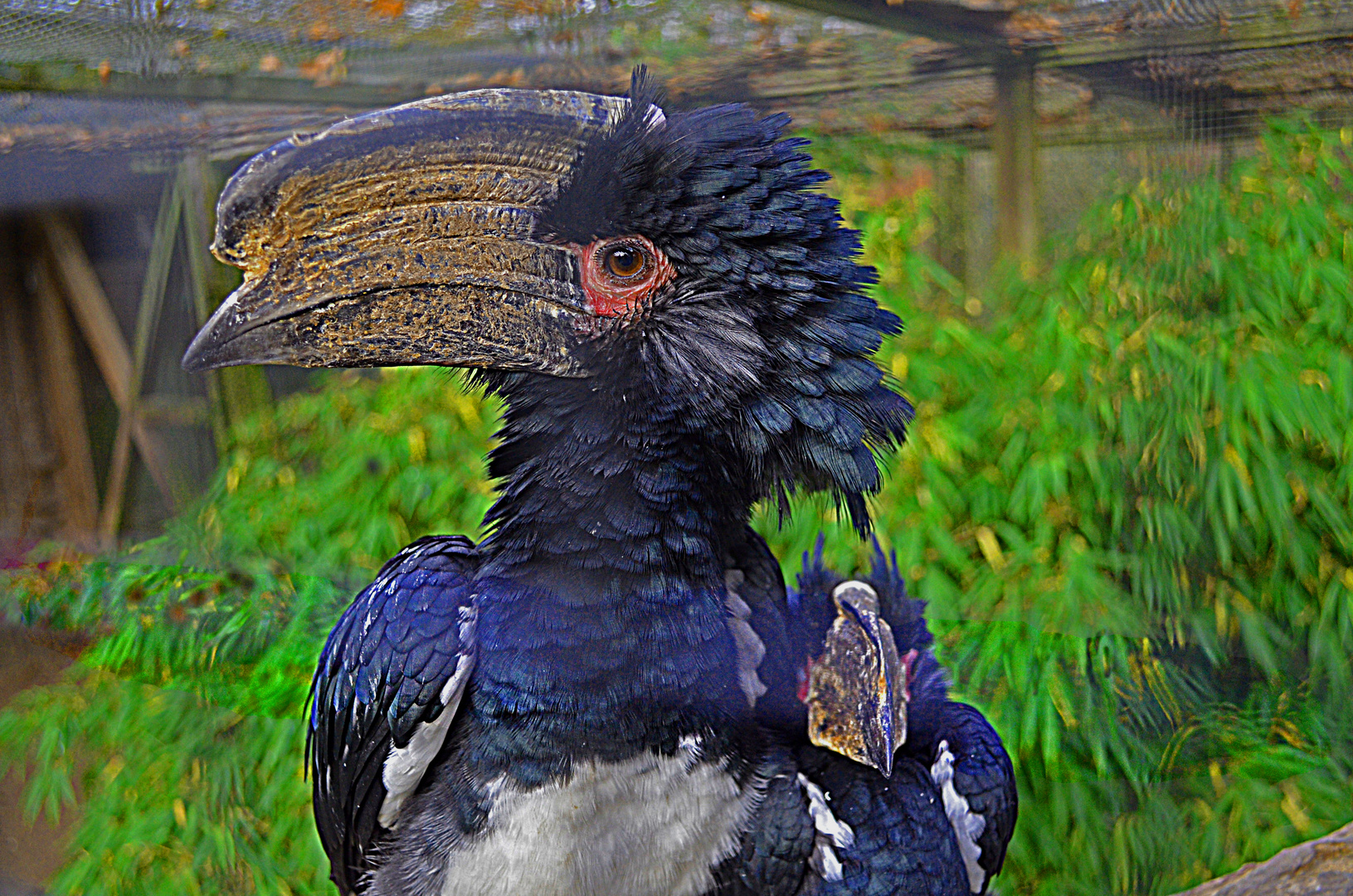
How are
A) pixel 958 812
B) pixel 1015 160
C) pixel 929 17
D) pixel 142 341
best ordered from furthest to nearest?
pixel 1015 160 → pixel 142 341 → pixel 929 17 → pixel 958 812

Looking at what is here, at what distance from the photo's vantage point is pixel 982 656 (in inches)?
64.9

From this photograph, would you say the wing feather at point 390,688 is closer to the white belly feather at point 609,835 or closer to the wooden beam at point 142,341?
the white belly feather at point 609,835

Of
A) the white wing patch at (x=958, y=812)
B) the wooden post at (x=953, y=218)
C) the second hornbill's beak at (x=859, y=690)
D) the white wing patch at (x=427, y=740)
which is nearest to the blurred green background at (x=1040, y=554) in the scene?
the wooden post at (x=953, y=218)

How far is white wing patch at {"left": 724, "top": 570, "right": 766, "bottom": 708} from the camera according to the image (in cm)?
97

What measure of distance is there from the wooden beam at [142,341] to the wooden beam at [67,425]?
0.08 m

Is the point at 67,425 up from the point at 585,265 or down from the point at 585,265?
down

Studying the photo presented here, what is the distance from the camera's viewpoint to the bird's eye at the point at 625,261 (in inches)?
32.8

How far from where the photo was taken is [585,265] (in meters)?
0.84

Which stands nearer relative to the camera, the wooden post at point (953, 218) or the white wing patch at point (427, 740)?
the white wing patch at point (427, 740)

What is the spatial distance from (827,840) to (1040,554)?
3.19 ft

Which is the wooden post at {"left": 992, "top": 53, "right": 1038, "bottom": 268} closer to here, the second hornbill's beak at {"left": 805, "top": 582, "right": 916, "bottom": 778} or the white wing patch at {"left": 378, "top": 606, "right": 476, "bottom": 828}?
the second hornbill's beak at {"left": 805, "top": 582, "right": 916, "bottom": 778}

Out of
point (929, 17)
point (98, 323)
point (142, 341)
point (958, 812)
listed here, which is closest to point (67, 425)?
point (98, 323)

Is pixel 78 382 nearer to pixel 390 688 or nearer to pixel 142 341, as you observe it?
pixel 142 341

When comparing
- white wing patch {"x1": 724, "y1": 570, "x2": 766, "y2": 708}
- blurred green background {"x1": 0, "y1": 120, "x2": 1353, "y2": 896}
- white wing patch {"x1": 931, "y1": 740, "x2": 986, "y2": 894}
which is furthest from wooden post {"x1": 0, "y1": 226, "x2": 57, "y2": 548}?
white wing patch {"x1": 931, "y1": 740, "x2": 986, "y2": 894}
